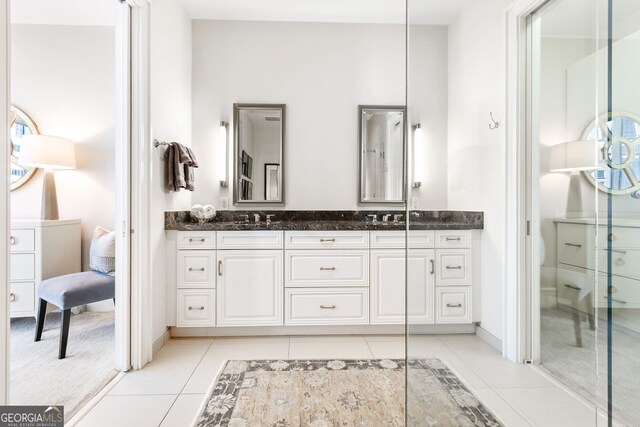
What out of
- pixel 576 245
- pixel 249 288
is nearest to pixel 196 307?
pixel 249 288

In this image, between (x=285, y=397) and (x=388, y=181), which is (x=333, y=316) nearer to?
(x=285, y=397)

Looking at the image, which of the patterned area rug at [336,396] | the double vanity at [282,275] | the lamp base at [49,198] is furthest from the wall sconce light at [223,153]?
the patterned area rug at [336,396]

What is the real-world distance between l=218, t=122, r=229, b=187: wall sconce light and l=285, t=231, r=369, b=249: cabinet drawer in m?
0.93

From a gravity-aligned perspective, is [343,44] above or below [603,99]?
above

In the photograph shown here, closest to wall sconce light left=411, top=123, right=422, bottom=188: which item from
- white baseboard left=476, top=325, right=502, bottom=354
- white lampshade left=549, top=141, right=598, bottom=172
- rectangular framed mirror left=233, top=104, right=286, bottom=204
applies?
white lampshade left=549, top=141, right=598, bottom=172

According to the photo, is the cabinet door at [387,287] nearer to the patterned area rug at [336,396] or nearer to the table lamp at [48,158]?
the patterned area rug at [336,396]

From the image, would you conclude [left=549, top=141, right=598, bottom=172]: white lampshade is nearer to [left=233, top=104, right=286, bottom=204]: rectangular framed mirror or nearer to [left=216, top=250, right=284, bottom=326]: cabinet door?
[left=216, top=250, right=284, bottom=326]: cabinet door

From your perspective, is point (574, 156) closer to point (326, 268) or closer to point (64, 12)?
point (326, 268)

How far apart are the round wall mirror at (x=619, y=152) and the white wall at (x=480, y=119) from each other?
43 centimetres

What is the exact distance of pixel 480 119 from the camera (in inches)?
49.1

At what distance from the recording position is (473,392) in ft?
4.05

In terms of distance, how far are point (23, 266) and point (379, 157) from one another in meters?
2.54

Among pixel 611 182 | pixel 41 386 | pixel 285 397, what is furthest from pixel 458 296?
pixel 41 386

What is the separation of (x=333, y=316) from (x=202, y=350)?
38.2 inches
